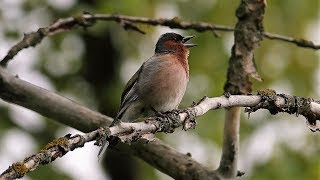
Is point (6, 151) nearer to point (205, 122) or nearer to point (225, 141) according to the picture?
point (205, 122)

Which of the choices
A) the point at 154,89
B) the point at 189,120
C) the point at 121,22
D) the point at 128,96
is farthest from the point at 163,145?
the point at 189,120

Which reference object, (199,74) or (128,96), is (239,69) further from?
(199,74)

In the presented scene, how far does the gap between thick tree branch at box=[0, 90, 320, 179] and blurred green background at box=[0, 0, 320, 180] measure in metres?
2.88

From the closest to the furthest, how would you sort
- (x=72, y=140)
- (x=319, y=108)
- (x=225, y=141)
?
(x=72, y=140) → (x=319, y=108) → (x=225, y=141)

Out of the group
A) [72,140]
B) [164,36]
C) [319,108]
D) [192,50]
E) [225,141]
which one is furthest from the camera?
[192,50]

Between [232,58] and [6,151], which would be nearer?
[232,58]

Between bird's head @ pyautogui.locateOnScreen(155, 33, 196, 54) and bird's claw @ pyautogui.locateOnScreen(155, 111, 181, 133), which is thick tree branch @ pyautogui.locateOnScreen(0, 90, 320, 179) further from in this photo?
bird's head @ pyautogui.locateOnScreen(155, 33, 196, 54)

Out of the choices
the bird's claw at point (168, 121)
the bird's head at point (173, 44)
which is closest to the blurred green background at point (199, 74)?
the bird's head at point (173, 44)

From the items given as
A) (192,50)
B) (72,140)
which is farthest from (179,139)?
(72,140)

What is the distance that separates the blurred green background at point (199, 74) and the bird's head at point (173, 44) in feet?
2.99

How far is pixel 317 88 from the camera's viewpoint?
374 inches

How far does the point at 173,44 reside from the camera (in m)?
7.63

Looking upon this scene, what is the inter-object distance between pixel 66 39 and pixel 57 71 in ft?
1.60

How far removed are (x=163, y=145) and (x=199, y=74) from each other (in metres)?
4.15
